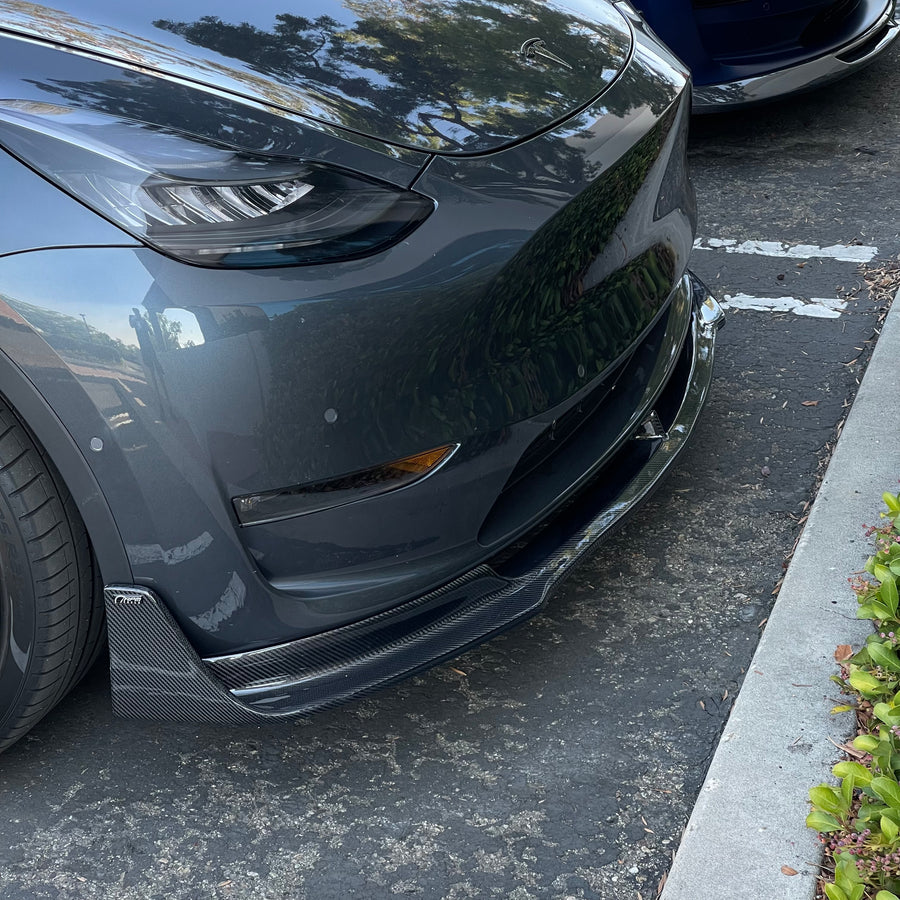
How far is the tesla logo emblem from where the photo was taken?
7.57 feet

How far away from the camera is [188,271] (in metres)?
1.75

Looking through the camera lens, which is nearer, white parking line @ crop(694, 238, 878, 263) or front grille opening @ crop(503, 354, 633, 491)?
front grille opening @ crop(503, 354, 633, 491)

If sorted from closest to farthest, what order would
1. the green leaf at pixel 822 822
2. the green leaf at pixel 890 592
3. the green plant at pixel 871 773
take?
the green plant at pixel 871 773 < the green leaf at pixel 822 822 < the green leaf at pixel 890 592

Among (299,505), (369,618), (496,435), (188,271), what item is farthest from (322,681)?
(188,271)

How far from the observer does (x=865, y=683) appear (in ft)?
6.39

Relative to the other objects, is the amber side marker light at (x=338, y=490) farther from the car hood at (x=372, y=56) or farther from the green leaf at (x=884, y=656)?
the green leaf at (x=884, y=656)

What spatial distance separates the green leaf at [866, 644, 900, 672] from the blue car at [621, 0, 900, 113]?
304cm

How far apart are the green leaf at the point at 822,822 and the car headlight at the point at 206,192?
3.66 ft

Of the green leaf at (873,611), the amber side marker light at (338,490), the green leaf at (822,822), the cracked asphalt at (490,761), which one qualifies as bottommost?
the cracked asphalt at (490,761)

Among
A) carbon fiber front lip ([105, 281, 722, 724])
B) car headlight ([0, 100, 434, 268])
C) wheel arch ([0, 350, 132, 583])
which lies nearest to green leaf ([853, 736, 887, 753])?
carbon fiber front lip ([105, 281, 722, 724])

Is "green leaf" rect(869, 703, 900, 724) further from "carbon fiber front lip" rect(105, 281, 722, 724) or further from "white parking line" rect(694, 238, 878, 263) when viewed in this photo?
"white parking line" rect(694, 238, 878, 263)

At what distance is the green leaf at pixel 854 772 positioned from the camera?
1.75 m

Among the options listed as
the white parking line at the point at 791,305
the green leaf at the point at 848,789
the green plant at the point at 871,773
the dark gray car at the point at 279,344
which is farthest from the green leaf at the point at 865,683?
the white parking line at the point at 791,305

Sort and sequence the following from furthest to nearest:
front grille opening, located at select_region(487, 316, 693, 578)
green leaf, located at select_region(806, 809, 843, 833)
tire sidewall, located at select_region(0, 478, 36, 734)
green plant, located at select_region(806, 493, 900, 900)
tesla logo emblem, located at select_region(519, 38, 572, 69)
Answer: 1. tesla logo emblem, located at select_region(519, 38, 572, 69)
2. front grille opening, located at select_region(487, 316, 693, 578)
3. tire sidewall, located at select_region(0, 478, 36, 734)
4. green leaf, located at select_region(806, 809, 843, 833)
5. green plant, located at select_region(806, 493, 900, 900)
